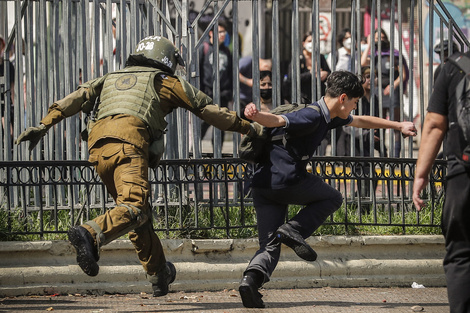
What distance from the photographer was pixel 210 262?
24.3 feet

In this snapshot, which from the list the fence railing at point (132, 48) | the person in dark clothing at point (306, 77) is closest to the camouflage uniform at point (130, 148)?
the fence railing at point (132, 48)

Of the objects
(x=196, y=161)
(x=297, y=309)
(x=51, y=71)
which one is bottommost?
(x=297, y=309)

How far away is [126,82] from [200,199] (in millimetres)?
2119

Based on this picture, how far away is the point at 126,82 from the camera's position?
6191 millimetres

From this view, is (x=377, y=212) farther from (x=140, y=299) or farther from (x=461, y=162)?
(x=461, y=162)

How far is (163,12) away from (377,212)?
2.69 metres

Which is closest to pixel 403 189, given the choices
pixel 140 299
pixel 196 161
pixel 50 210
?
pixel 196 161

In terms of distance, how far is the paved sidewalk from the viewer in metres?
6.61

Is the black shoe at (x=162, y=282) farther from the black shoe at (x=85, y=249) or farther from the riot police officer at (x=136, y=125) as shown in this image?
the black shoe at (x=85, y=249)

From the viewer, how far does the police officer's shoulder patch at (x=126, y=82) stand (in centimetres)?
616

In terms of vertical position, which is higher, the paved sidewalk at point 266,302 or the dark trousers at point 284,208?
the dark trousers at point 284,208

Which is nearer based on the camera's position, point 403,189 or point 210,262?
point 210,262

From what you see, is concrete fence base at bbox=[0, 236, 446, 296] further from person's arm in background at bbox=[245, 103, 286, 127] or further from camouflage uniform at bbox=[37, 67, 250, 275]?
person's arm in background at bbox=[245, 103, 286, 127]

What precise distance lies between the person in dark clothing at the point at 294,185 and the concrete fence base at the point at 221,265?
105cm
